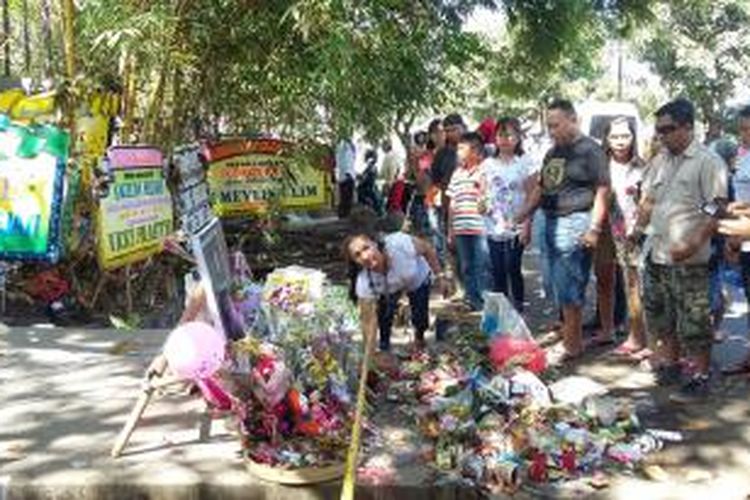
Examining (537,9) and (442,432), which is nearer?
(442,432)

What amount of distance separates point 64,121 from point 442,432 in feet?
14.4

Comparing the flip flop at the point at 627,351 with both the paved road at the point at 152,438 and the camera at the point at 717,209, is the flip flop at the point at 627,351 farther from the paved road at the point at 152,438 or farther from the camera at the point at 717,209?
the camera at the point at 717,209

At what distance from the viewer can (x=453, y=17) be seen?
9.66 meters

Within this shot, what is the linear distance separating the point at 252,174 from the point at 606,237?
11.8ft

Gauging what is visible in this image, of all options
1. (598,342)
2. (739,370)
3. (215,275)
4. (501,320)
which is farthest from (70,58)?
(739,370)

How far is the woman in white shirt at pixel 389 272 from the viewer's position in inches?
235

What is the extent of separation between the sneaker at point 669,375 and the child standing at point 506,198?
1.74 metres

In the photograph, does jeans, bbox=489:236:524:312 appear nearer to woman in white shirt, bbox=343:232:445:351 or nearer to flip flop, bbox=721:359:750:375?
woman in white shirt, bbox=343:232:445:351

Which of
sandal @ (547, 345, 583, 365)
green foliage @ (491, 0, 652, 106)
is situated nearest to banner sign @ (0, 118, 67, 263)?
sandal @ (547, 345, 583, 365)

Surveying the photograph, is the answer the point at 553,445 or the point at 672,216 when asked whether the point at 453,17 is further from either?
the point at 553,445

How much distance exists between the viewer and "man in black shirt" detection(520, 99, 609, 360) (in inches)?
255

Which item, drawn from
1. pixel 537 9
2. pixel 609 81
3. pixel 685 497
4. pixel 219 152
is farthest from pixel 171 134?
pixel 609 81

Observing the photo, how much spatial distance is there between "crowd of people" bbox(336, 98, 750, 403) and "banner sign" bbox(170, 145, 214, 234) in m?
0.92

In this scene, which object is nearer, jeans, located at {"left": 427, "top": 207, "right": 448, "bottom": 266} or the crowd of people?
the crowd of people
